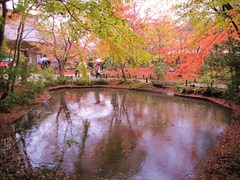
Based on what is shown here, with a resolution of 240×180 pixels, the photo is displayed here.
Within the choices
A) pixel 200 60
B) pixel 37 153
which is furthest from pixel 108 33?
pixel 200 60

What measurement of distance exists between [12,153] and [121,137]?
3747 mm

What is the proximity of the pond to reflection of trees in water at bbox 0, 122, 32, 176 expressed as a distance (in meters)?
0.12

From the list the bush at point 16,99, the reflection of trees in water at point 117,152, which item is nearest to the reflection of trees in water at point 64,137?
the reflection of trees in water at point 117,152

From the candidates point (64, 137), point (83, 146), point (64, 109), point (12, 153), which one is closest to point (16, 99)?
point (64, 109)

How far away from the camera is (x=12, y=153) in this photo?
6020 mm

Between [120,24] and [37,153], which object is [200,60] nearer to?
[120,24]

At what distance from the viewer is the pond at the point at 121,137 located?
5.62m

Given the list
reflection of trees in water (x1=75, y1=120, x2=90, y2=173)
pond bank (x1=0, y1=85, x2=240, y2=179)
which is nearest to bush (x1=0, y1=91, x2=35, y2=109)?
pond bank (x1=0, y1=85, x2=240, y2=179)

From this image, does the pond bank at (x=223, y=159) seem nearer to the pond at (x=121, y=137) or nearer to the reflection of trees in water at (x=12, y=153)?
the reflection of trees in water at (x=12, y=153)

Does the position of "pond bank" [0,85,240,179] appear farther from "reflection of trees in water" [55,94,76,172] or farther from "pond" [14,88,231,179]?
"reflection of trees in water" [55,94,76,172]

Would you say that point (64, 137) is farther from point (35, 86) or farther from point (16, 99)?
point (35, 86)

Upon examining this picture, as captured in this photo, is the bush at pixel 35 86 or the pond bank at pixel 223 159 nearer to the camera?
the pond bank at pixel 223 159

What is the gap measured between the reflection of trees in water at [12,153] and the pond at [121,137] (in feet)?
0.41

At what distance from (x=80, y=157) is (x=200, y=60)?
1031 cm
